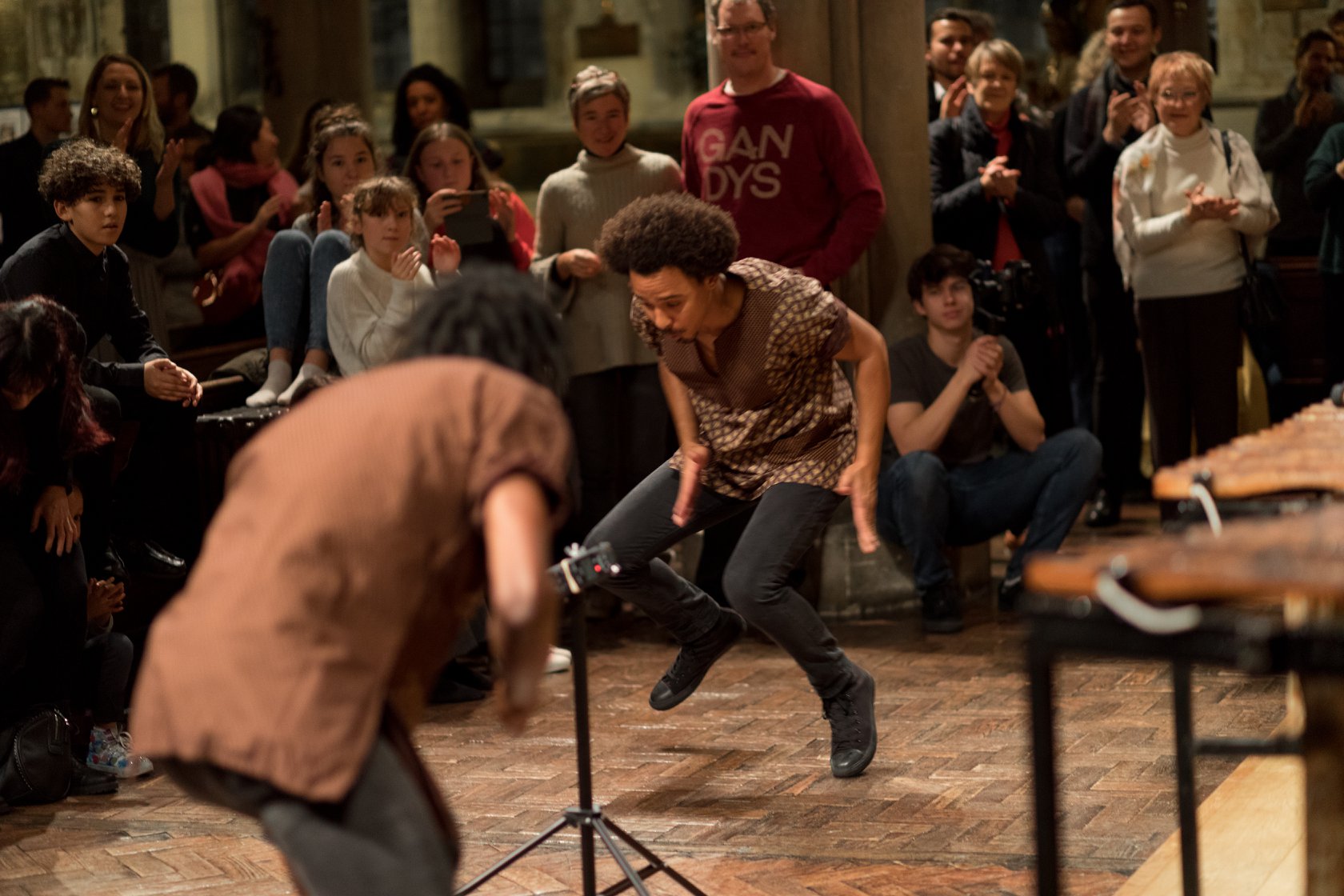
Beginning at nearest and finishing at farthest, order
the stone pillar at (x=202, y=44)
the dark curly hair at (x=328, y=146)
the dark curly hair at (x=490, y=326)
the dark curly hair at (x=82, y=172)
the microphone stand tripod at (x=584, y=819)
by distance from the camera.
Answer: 1. the dark curly hair at (x=490, y=326)
2. the microphone stand tripod at (x=584, y=819)
3. the dark curly hair at (x=82, y=172)
4. the dark curly hair at (x=328, y=146)
5. the stone pillar at (x=202, y=44)

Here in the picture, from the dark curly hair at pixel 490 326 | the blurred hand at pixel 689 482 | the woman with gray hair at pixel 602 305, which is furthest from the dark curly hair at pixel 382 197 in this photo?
the dark curly hair at pixel 490 326

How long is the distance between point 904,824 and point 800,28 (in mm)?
3095

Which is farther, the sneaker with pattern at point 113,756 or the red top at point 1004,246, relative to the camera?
the red top at point 1004,246

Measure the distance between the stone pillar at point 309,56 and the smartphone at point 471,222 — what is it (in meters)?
4.47

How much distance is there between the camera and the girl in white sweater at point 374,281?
5.66 m

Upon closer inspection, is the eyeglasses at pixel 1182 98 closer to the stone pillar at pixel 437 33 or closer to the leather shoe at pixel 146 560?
the leather shoe at pixel 146 560

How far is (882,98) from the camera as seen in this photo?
6535 millimetres

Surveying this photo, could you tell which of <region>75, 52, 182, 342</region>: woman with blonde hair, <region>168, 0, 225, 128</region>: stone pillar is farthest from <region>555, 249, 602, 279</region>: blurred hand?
<region>168, 0, 225, 128</region>: stone pillar

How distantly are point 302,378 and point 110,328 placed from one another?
1.92 feet

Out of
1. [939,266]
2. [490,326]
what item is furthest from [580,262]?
[490,326]

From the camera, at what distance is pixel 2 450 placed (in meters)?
4.64

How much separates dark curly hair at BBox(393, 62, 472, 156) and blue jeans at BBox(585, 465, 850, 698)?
2855 mm

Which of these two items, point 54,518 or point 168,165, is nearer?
point 54,518

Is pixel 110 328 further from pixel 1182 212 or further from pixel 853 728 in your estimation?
pixel 1182 212
